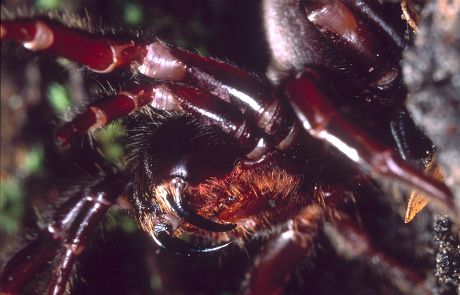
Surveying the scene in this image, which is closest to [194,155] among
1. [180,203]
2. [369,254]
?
[180,203]

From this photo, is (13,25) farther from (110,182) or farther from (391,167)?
(391,167)

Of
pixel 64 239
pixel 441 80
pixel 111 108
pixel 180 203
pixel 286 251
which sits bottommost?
pixel 64 239

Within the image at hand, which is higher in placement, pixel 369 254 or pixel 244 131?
pixel 244 131

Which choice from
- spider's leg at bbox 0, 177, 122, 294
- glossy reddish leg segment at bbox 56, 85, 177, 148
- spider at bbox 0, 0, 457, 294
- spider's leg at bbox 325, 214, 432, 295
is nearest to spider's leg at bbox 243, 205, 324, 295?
spider at bbox 0, 0, 457, 294

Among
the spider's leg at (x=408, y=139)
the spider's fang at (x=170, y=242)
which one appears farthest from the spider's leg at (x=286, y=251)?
the spider's leg at (x=408, y=139)

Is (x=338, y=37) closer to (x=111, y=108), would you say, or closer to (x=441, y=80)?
(x=441, y=80)

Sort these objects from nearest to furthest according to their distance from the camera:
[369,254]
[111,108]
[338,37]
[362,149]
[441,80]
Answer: [362,149] < [441,80] < [111,108] < [338,37] < [369,254]
